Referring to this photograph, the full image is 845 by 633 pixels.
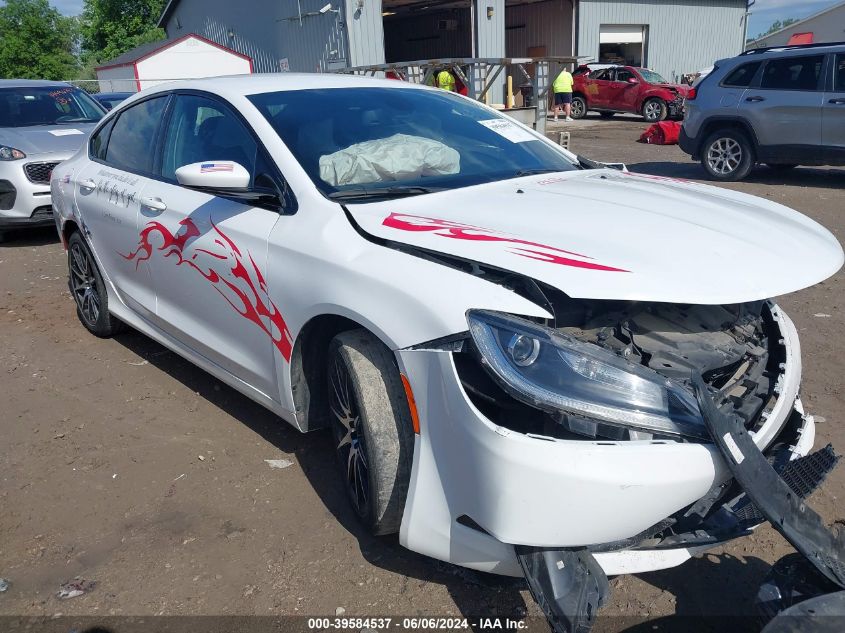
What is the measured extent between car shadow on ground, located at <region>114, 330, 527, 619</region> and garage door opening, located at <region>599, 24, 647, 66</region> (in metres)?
26.5

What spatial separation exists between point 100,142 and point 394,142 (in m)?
2.46

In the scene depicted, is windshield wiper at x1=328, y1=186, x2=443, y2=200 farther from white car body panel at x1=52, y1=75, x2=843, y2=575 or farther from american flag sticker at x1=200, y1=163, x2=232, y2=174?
american flag sticker at x1=200, y1=163, x2=232, y2=174

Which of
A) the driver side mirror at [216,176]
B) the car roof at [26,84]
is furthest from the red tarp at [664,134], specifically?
the driver side mirror at [216,176]

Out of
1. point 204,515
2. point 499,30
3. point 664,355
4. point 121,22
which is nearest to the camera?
point 664,355

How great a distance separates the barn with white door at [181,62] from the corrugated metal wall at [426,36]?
20.7ft

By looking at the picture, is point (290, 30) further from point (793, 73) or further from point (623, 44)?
point (793, 73)

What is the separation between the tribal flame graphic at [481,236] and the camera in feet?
7.41

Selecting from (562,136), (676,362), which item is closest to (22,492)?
(676,362)

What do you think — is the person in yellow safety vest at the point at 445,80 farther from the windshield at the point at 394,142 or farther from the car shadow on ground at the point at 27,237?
the windshield at the point at 394,142

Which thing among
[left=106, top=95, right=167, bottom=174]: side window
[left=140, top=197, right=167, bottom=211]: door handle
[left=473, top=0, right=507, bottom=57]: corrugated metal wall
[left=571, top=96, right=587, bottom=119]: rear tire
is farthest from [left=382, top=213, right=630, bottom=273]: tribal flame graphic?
[left=473, top=0, right=507, bottom=57]: corrugated metal wall

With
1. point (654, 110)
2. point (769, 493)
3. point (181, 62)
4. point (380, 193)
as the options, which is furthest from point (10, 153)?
point (181, 62)

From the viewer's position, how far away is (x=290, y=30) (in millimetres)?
24375

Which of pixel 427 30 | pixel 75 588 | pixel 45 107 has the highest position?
pixel 427 30

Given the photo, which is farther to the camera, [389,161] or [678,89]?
[678,89]
